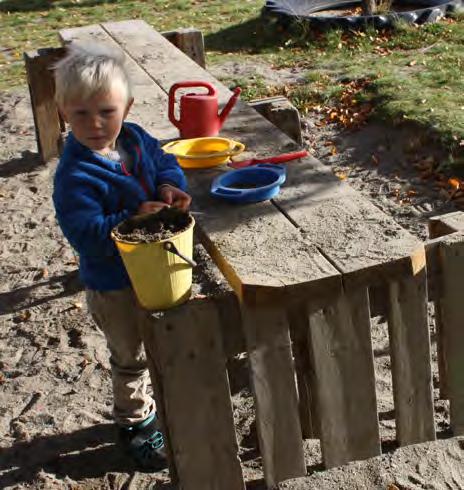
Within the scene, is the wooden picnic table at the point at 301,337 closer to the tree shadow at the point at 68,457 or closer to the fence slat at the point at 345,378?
the fence slat at the point at 345,378

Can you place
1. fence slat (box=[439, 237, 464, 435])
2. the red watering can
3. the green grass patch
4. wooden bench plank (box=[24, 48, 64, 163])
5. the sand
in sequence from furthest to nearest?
the green grass patch → wooden bench plank (box=[24, 48, 64, 163]) → the red watering can → the sand → fence slat (box=[439, 237, 464, 435])

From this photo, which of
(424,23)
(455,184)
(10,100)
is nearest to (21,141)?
(10,100)

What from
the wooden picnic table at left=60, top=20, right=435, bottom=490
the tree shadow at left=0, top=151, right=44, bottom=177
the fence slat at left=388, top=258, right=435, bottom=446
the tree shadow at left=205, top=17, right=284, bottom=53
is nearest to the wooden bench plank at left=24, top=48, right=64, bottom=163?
the tree shadow at left=0, top=151, right=44, bottom=177

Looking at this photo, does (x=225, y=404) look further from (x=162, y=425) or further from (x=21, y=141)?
(x=21, y=141)

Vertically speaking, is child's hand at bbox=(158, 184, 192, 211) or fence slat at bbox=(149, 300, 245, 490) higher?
child's hand at bbox=(158, 184, 192, 211)

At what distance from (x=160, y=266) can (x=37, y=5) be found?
10885 millimetres

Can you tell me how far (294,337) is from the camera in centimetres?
282

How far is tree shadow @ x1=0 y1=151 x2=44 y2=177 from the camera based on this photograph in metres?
6.40

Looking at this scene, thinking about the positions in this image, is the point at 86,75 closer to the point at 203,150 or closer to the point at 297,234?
the point at 297,234

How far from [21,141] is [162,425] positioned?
4694 mm

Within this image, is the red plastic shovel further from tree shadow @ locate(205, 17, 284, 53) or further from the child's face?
tree shadow @ locate(205, 17, 284, 53)

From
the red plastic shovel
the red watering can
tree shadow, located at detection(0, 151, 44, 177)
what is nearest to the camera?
the red plastic shovel

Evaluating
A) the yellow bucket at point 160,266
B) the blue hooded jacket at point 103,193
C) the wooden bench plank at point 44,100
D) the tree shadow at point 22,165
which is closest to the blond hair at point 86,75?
the blue hooded jacket at point 103,193

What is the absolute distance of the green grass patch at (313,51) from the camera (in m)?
6.57
